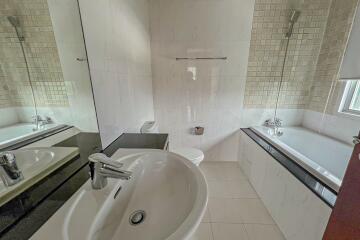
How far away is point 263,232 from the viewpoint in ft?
4.47

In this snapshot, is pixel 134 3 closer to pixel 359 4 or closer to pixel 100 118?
pixel 100 118

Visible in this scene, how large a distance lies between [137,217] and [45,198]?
333mm

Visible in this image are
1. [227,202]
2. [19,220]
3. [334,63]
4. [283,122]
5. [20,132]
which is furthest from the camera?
[283,122]

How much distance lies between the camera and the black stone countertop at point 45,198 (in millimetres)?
416

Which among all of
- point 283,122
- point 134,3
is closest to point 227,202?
point 283,122

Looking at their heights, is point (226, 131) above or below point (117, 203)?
below

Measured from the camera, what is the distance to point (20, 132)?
1.77ft

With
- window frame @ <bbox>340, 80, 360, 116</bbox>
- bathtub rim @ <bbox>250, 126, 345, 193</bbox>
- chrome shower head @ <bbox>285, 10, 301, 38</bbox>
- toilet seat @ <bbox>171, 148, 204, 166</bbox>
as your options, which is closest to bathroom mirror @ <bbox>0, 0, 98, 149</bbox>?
toilet seat @ <bbox>171, 148, 204, 166</bbox>

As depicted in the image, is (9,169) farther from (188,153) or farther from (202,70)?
(202,70)

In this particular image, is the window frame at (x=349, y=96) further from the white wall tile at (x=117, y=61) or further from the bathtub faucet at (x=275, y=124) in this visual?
the white wall tile at (x=117, y=61)

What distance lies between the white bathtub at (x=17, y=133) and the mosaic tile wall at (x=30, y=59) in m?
0.08

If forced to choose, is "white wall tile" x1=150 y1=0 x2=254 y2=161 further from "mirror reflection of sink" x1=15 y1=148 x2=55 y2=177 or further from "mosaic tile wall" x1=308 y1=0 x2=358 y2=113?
"mirror reflection of sink" x1=15 y1=148 x2=55 y2=177

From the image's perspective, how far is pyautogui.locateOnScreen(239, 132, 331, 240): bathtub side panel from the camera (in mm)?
1016

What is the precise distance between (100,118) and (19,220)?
25.0 inches
